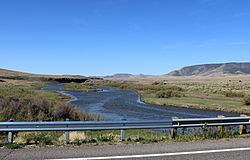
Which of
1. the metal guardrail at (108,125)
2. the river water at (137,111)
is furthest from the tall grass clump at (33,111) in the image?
the metal guardrail at (108,125)

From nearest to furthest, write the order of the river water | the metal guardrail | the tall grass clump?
the metal guardrail, the tall grass clump, the river water

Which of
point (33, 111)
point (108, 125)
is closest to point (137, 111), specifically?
point (33, 111)

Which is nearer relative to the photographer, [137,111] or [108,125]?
[108,125]

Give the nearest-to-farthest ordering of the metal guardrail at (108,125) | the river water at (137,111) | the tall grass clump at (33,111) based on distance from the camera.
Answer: the metal guardrail at (108,125), the tall grass clump at (33,111), the river water at (137,111)

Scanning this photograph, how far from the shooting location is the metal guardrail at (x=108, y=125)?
33.4ft

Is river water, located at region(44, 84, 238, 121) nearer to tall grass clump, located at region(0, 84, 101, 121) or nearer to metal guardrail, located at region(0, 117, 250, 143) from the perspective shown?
tall grass clump, located at region(0, 84, 101, 121)

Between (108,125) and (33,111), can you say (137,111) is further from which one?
(108,125)

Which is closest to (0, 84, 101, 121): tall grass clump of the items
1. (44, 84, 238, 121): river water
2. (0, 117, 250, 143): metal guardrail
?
(44, 84, 238, 121): river water

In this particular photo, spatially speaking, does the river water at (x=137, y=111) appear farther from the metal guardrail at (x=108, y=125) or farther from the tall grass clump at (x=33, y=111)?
the metal guardrail at (x=108, y=125)

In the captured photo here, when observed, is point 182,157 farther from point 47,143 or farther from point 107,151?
point 47,143

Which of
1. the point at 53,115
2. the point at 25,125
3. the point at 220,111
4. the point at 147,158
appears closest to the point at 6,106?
the point at 53,115

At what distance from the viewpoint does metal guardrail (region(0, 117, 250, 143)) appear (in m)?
10.2

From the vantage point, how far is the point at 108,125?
1128cm

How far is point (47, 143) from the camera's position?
10445 mm
